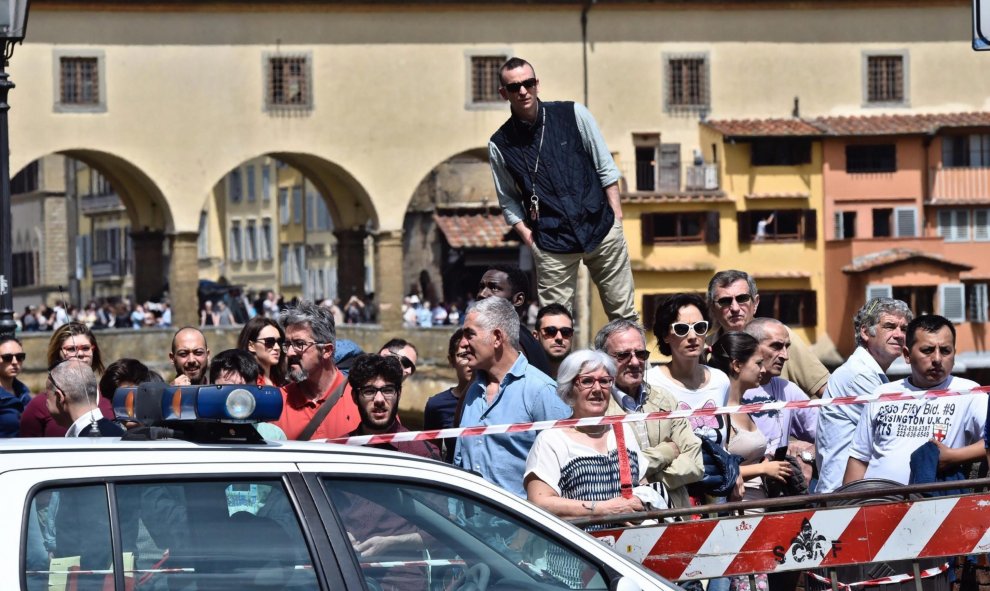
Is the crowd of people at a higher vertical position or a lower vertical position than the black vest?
lower

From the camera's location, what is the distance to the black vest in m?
9.62

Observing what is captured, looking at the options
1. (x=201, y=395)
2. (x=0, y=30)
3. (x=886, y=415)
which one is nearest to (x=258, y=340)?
(x=0, y=30)

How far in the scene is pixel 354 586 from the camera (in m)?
4.78

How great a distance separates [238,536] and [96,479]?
42 centimetres

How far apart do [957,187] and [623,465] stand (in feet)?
156

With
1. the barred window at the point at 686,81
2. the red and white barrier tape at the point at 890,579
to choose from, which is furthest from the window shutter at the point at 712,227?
the red and white barrier tape at the point at 890,579

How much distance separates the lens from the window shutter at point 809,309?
5111cm

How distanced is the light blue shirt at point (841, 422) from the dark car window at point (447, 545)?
139 inches

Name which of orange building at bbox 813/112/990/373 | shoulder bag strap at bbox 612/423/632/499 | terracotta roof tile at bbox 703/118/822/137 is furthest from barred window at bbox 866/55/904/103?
shoulder bag strap at bbox 612/423/632/499

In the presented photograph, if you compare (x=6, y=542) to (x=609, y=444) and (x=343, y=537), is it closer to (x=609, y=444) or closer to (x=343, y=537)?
(x=343, y=537)

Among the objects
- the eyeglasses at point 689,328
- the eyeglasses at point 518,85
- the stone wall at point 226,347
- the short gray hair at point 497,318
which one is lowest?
the stone wall at point 226,347

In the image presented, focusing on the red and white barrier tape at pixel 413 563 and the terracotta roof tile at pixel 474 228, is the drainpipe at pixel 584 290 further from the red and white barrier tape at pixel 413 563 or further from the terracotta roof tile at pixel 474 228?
the red and white barrier tape at pixel 413 563

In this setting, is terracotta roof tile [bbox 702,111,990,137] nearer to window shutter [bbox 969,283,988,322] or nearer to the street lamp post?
window shutter [bbox 969,283,988,322]

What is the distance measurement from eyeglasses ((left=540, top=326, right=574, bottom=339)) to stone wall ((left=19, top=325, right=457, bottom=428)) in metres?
35.2
